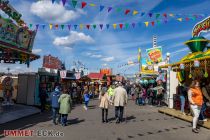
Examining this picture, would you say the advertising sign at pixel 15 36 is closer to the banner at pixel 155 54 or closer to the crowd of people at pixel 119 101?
the crowd of people at pixel 119 101

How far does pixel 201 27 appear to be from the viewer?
17.1 m

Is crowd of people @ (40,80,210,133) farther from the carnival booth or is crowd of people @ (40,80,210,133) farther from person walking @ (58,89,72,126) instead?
the carnival booth

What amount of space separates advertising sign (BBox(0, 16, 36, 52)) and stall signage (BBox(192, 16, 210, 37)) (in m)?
10.4

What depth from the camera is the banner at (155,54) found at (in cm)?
4109

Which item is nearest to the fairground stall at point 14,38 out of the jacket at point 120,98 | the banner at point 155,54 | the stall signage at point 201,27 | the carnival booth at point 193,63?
the jacket at point 120,98

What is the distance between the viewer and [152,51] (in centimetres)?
4156

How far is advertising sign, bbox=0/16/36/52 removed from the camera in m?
13.5

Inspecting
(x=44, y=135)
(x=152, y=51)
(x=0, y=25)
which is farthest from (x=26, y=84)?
(x=152, y=51)

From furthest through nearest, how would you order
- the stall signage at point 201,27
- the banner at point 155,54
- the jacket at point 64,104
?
1. the banner at point 155,54
2. the stall signage at point 201,27
3. the jacket at point 64,104

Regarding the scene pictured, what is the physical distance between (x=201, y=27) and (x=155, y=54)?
24432 mm

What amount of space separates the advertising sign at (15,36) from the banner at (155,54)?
1055 inches

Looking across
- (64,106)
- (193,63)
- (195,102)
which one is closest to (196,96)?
(195,102)

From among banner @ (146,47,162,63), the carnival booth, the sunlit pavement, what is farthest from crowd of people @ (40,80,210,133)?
banner @ (146,47,162,63)

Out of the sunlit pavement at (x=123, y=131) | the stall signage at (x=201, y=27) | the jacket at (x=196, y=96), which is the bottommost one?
the sunlit pavement at (x=123, y=131)
